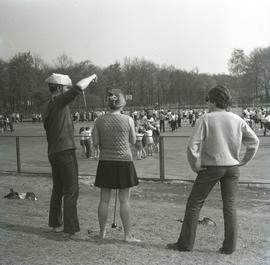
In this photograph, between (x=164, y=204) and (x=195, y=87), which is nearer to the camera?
(x=164, y=204)

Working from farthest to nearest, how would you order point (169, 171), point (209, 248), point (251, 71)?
point (251, 71) < point (169, 171) < point (209, 248)

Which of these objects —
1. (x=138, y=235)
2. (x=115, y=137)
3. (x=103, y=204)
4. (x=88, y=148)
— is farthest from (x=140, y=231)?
(x=88, y=148)

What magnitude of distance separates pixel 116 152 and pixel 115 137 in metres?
0.14

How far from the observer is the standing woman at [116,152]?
4.64 m

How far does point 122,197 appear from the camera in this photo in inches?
186

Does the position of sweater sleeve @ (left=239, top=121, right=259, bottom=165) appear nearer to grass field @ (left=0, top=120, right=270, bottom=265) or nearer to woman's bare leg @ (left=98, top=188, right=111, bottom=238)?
grass field @ (left=0, top=120, right=270, bottom=265)

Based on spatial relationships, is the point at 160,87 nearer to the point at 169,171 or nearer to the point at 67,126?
the point at 169,171

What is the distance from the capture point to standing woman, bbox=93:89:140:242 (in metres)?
4.64

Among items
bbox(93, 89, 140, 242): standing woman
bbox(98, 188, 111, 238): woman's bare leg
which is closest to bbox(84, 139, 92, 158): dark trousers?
bbox(98, 188, 111, 238): woman's bare leg

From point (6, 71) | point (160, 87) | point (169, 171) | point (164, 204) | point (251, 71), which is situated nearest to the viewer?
point (164, 204)

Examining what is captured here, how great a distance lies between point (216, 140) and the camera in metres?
4.27

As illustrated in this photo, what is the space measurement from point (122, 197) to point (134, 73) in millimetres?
86232

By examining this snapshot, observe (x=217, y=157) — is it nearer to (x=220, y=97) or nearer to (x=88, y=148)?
(x=220, y=97)

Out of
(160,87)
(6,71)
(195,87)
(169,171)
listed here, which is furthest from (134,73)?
(169,171)
